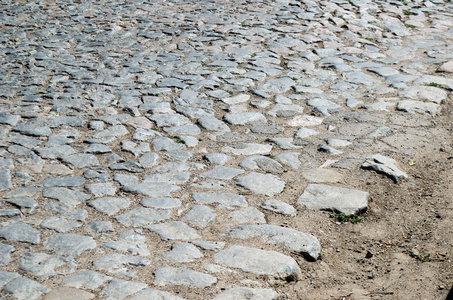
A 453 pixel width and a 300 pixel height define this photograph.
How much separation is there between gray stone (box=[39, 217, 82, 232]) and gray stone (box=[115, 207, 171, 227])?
272mm

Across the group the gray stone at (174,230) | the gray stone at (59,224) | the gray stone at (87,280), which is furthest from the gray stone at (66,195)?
the gray stone at (87,280)

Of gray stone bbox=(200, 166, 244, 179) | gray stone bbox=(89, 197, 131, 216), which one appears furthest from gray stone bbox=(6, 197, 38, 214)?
gray stone bbox=(200, 166, 244, 179)

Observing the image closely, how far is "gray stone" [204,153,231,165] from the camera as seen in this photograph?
13.2 ft

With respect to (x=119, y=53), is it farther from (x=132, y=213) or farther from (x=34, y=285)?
(x=34, y=285)

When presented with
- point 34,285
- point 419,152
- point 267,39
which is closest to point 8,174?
point 34,285

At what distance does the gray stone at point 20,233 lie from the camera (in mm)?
2906

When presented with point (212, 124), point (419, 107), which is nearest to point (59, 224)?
point (212, 124)

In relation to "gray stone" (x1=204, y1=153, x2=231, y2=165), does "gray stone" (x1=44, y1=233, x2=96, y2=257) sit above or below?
above

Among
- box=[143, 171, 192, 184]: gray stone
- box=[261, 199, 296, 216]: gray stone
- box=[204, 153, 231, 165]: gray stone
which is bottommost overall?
box=[143, 171, 192, 184]: gray stone

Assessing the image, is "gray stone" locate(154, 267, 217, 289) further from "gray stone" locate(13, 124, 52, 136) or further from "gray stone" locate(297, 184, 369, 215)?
"gray stone" locate(13, 124, 52, 136)

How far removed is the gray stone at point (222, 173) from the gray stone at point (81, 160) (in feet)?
2.82

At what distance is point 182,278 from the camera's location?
2662 millimetres

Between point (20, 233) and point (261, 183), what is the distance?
1.65m

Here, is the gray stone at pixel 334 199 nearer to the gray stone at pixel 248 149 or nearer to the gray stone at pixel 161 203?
the gray stone at pixel 248 149
